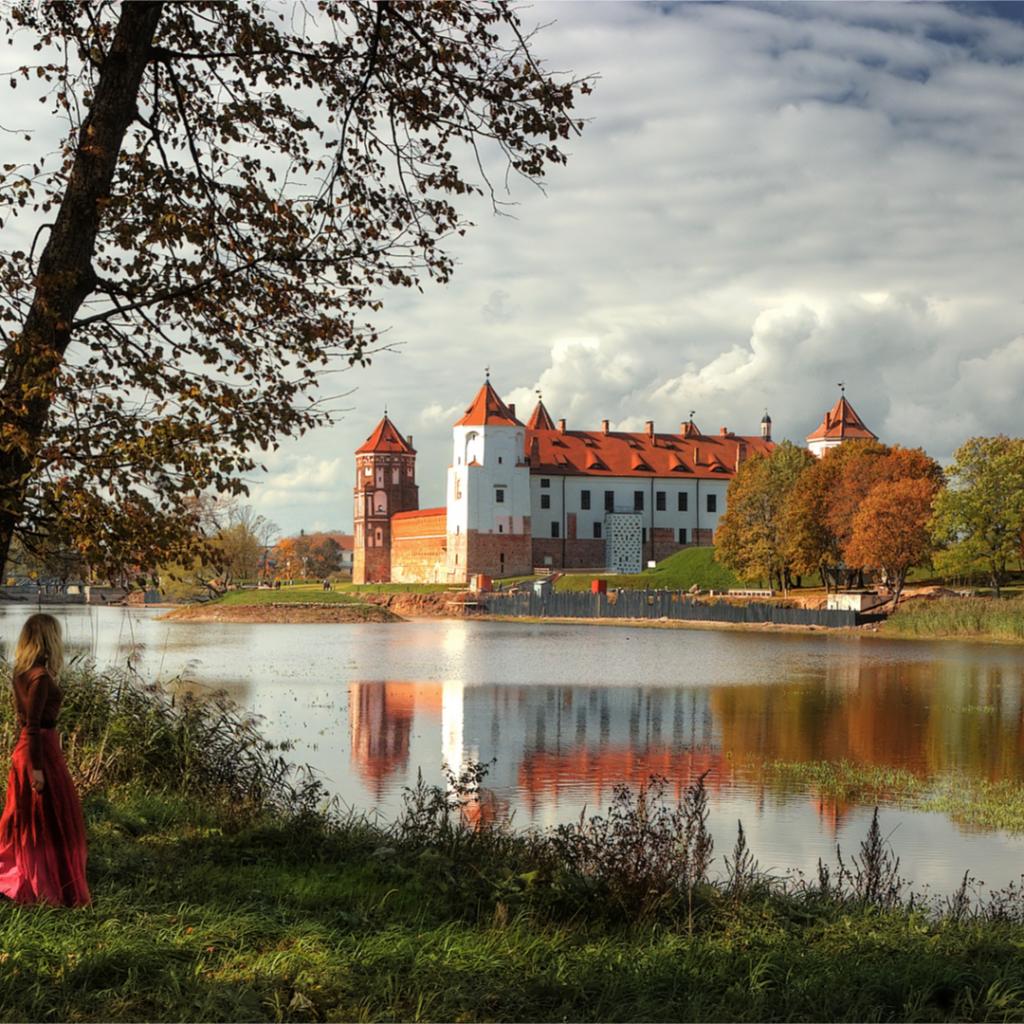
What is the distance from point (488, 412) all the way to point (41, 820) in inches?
3055

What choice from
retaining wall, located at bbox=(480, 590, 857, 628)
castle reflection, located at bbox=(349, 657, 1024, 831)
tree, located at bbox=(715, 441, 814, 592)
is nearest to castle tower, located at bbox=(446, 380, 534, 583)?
retaining wall, located at bbox=(480, 590, 857, 628)

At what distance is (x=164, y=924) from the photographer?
16.8 ft

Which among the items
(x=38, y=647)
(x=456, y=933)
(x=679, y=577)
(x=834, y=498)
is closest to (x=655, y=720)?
(x=456, y=933)

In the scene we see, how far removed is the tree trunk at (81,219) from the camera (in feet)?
21.2

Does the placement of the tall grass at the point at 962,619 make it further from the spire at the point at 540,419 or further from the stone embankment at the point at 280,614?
the spire at the point at 540,419

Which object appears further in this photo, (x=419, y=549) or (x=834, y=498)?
(x=419, y=549)

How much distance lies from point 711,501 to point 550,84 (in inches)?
3226

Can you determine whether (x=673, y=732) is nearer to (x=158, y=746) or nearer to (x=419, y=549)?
(x=158, y=746)

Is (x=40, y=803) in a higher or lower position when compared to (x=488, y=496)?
lower

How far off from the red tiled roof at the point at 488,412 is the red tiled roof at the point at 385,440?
918cm

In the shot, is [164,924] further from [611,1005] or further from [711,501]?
[711,501]

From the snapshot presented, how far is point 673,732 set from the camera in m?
16.7

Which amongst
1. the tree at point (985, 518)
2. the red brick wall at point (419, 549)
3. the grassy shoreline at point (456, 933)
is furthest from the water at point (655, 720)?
the red brick wall at point (419, 549)

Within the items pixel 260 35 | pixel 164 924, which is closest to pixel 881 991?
pixel 164 924
